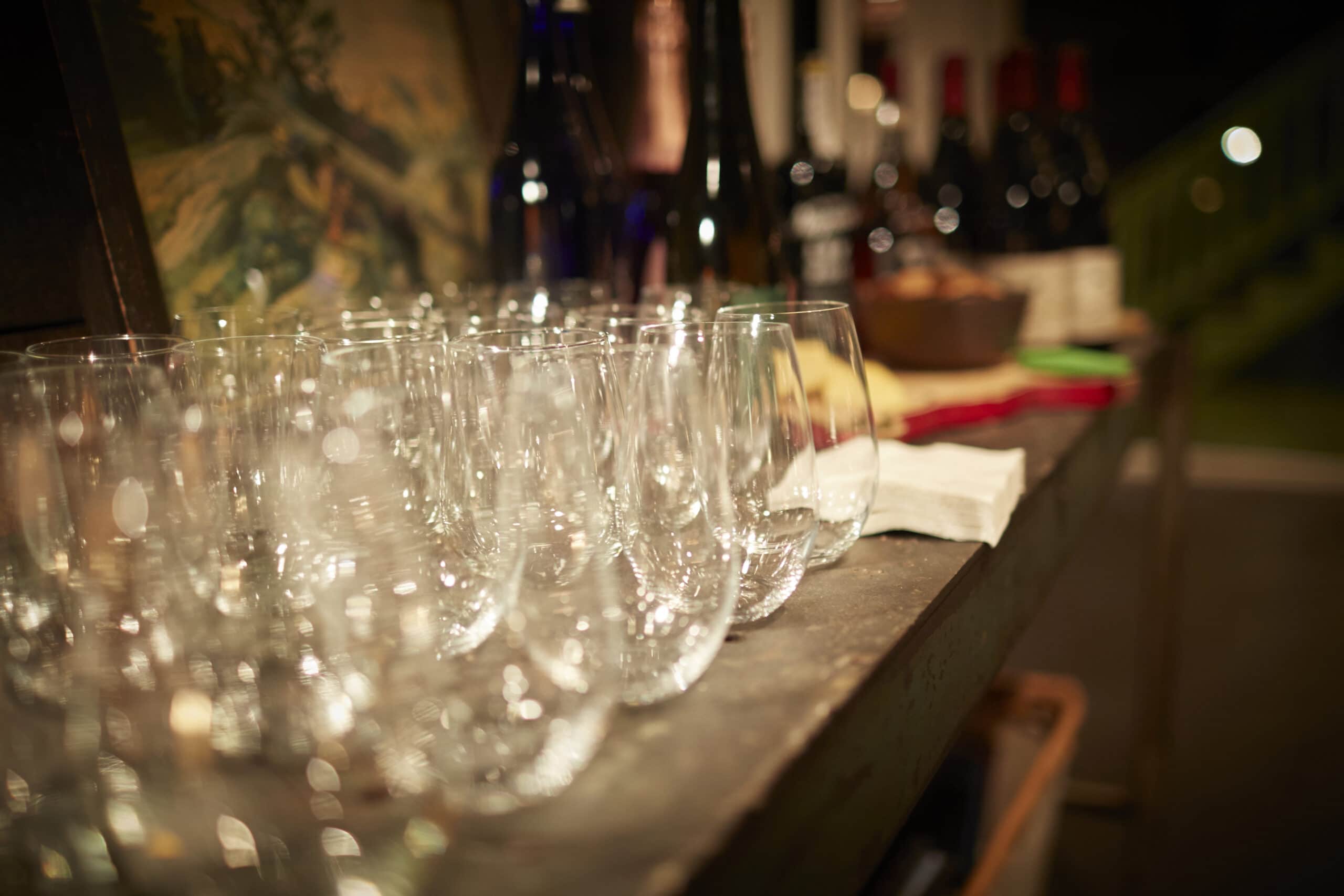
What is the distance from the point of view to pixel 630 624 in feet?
1.43

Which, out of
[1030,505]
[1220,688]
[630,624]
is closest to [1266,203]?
[1220,688]

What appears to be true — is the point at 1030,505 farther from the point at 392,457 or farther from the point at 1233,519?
the point at 1233,519

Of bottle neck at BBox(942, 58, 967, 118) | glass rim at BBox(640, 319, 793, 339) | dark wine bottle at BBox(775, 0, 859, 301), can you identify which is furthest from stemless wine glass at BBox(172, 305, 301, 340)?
bottle neck at BBox(942, 58, 967, 118)

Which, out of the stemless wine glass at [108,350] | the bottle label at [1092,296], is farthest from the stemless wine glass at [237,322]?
the bottle label at [1092,296]

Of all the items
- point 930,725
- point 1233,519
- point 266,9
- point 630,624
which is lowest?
point 1233,519

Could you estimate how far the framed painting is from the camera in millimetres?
773

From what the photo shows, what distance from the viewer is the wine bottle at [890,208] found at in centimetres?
186

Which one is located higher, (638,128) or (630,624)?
(638,128)

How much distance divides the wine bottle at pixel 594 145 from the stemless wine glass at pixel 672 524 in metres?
0.66

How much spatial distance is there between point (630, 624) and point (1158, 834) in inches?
69.5

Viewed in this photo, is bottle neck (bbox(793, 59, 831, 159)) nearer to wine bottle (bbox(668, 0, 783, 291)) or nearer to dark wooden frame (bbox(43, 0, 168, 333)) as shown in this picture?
wine bottle (bbox(668, 0, 783, 291))

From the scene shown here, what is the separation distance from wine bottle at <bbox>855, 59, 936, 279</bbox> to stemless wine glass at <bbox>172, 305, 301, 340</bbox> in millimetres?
1310

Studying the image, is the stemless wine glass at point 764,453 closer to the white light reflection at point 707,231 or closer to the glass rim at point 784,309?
the glass rim at point 784,309

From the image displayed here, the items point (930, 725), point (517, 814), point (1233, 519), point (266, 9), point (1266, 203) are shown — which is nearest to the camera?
point (517, 814)
